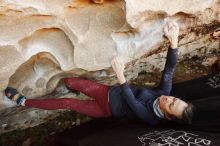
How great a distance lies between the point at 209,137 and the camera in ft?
6.58

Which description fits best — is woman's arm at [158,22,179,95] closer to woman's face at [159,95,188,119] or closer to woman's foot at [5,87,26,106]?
woman's face at [159,95,188,119]

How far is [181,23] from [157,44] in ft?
0.70

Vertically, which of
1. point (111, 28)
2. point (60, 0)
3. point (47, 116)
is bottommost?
point (47, 116)

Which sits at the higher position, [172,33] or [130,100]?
[172,33]

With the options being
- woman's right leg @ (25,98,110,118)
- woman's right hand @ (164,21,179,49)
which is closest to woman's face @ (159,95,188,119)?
woman's right hand @ (164,21,179,49)

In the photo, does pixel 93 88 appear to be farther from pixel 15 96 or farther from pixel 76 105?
pixel 15 96

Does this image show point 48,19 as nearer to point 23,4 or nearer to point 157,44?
point 23,4

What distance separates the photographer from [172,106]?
2.06 meters

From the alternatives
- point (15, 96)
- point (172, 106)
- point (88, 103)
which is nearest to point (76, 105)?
point (88, 103)

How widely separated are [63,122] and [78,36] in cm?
91

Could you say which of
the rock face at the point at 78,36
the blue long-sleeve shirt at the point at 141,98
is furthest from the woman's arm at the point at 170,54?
the rock face at the point at 78,36

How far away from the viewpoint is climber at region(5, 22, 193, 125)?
81.9 inches

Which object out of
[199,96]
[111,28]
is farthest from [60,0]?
[199,96]

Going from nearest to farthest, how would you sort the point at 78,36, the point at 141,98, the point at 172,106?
the point at 172,106 < the point at 141,98 < the point at 78,36
